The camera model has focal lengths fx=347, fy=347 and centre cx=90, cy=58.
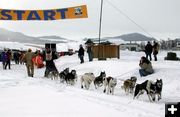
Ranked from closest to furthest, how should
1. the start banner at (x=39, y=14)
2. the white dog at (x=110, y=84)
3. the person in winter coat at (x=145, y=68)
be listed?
1. the white dog at (x=110, y=84)
2. the person in winter coat at (x=145, y=68)
3. the start banner at (x=39, y=14)

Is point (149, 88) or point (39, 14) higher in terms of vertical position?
point (39, 14)

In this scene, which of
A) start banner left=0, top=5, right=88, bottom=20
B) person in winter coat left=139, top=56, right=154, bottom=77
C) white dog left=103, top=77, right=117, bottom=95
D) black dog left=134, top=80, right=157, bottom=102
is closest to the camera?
black dog left=134, top=80, right=157, bottom=102

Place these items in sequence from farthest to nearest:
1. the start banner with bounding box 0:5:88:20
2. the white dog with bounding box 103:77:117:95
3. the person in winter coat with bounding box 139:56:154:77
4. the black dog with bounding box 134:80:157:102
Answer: the start banner with bounding box 0:5:88:20 → the person in winter coat with bounding box 139:56:154:77 → the white dog with bounding box 103:77:117:95 → the black dog with bounding box 134:80:157:102

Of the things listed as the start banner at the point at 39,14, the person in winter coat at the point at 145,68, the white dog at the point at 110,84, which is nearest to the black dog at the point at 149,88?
the white dog at the point at 110,84

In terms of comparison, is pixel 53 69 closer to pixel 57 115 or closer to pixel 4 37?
pixel 57 115

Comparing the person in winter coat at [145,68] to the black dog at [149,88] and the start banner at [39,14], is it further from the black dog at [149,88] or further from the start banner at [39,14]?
the start banner at [39,14]

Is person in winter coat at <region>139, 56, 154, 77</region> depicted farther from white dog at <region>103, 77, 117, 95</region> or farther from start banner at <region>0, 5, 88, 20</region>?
start banner at <region>0, 5, 88, 20</region>

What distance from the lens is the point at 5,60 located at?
26859 mm

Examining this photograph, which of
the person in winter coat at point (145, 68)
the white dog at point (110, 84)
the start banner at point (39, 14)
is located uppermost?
the start banner at point (39, 14)

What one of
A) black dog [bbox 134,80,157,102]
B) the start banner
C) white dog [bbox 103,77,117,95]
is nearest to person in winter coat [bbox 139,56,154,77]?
white dog [bbox 103,77,117,95]

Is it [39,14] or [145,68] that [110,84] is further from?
[39,14]

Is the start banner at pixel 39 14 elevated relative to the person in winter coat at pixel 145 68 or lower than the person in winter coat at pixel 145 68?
elevated

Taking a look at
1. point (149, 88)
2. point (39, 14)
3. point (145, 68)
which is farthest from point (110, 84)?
point (39, 14)

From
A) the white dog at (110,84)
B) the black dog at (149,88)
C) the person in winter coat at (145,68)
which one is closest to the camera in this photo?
the black dog at (149,88)
